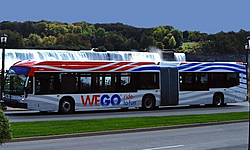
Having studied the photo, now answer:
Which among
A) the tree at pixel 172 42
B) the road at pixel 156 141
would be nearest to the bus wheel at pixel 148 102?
the road at pixel 156 141

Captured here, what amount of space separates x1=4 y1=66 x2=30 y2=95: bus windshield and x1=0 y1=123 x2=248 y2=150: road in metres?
9.45

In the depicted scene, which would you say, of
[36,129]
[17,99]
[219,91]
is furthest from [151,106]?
[36,129]

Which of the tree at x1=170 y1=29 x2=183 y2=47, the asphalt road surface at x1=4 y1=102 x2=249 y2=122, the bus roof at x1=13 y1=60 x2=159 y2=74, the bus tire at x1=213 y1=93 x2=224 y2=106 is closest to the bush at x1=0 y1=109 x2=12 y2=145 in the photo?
the asphalt road surface at x1=4 y1=102 x2=249 y2=122

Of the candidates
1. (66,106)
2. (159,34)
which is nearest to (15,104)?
(66,106)

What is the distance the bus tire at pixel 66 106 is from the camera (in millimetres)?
26047

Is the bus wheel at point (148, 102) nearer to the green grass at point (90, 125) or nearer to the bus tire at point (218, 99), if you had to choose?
the bus tire at point (218, 99)

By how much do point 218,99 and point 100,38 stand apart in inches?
4209

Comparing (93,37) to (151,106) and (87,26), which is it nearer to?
(87,26)

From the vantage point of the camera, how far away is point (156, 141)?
15.4 m

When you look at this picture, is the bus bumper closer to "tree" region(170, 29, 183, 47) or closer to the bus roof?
the bus roof

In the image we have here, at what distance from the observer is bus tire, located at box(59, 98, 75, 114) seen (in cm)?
2605

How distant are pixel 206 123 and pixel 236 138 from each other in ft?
16.1

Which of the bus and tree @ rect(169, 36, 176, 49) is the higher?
tree @ rect(169, 36, 176, 49)

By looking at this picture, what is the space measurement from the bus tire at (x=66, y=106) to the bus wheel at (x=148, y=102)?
16.4ft
